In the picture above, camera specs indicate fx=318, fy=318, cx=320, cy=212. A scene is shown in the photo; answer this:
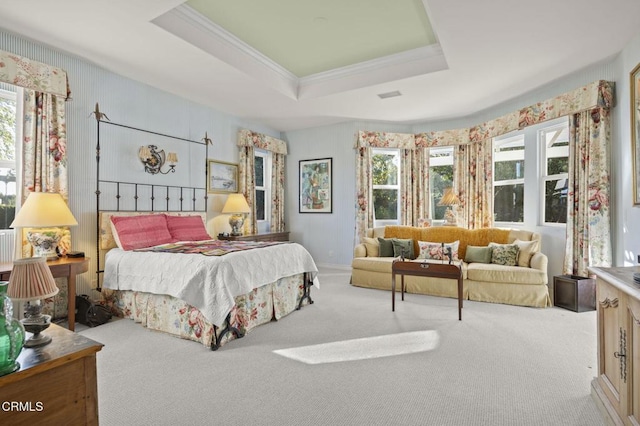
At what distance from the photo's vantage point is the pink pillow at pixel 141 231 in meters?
3.53

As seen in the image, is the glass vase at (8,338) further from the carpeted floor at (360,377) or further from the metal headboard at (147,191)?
the metal headboard at (147,191)

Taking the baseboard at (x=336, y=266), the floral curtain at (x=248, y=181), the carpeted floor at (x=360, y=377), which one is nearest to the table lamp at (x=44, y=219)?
the carpeted floor at (x=360, y=377)

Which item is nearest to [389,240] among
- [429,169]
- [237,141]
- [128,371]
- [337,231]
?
[337,231]

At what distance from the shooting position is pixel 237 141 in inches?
224

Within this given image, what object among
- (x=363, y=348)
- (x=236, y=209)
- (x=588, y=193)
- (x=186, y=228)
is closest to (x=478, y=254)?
(x=588, y=193)

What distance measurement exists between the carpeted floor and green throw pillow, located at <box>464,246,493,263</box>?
4.00 feet

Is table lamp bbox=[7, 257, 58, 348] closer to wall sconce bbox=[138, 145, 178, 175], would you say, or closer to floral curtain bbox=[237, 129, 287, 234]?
wall sconce bbox=[138, 145, 178, 175]

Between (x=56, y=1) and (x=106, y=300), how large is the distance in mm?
2902

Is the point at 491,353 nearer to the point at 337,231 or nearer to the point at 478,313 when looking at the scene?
the point at 478,313

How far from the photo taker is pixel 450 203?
5.34 meters

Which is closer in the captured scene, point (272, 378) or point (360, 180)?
point (272, 378)

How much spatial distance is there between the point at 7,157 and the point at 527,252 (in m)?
6.03

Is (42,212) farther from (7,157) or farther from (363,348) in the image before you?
(363,348)

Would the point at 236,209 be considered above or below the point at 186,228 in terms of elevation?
above
